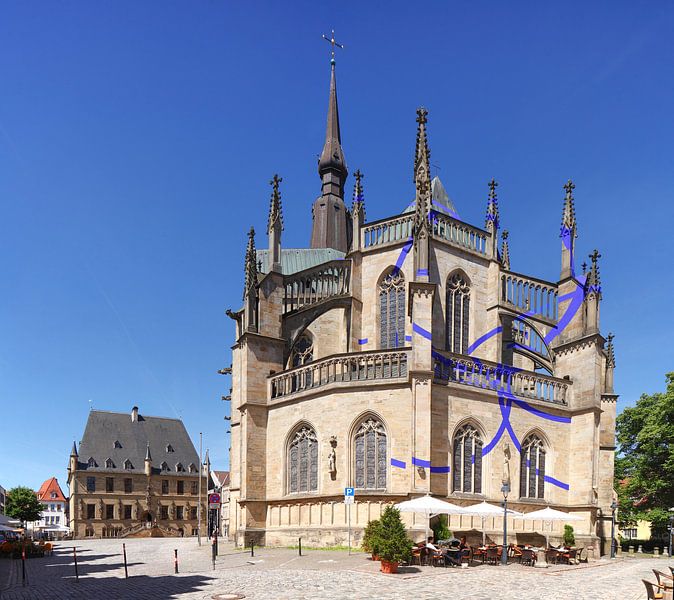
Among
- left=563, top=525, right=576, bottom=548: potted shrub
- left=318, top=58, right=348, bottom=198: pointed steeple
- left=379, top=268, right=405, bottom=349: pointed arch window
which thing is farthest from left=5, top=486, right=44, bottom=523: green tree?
left=563, top=525, right=576, bottom=548: potted shrub

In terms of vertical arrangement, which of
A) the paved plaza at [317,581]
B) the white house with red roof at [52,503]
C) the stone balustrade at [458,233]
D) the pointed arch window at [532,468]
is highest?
the stone balustrade at [458,233]

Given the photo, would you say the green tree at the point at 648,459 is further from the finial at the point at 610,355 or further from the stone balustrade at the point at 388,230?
the stone balustrade at the point at 388,230

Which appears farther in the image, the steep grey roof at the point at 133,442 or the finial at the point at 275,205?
the steep grey roof at the point at 133,442

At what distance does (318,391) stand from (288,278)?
7763 millimetres

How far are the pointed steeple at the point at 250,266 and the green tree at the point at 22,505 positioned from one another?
54051 millimetres

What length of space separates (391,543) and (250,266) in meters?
17.2

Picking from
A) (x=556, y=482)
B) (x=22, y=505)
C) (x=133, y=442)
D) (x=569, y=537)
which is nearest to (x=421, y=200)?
(x=556, y=482)

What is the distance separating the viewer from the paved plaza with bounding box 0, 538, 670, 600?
14.0m

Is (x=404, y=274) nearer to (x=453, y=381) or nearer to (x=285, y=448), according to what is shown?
(x=453, y=381)

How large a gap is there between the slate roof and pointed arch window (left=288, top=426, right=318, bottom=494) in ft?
317

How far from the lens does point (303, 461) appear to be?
27188mm

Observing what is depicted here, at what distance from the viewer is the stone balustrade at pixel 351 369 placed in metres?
25.3

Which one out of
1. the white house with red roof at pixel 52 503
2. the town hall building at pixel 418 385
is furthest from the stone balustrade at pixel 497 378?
the white house with red roof at pixel 52 503

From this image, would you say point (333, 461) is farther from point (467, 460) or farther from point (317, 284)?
point (317, 284)
